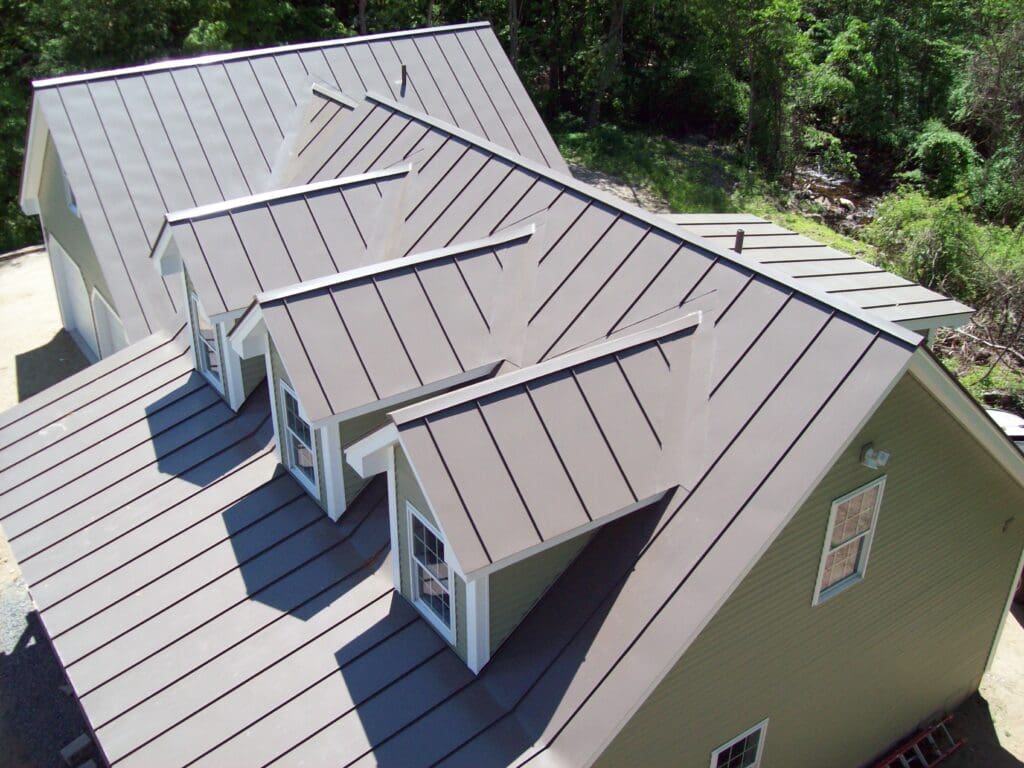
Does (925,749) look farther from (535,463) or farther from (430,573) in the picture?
(535,463)

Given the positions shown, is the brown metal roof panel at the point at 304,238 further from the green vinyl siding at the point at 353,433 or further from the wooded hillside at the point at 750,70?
the wooded hillside at the point at 750,70

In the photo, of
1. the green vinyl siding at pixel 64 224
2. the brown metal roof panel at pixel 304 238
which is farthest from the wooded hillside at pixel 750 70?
the brown metal roof panel at pixel 304 238

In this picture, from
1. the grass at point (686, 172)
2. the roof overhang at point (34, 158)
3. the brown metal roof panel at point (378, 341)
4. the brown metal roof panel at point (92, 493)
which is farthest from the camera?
the grass at point (686, 172)

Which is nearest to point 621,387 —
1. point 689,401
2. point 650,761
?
point 689,401

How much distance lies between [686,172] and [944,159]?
396 inches

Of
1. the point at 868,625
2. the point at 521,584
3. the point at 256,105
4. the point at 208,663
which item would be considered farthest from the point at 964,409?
the point at 256,105

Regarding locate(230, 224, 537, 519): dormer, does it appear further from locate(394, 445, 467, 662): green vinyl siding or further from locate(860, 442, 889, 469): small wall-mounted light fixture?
locate(860, 442, 889, 469): small wall-mounted light fixture

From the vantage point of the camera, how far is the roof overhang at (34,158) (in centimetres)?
1920

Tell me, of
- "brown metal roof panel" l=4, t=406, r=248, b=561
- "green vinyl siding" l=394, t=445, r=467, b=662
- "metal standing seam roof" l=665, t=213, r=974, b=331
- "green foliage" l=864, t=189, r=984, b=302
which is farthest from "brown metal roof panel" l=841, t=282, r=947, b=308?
"green foliage" l=864, t=189, r=984, b=302

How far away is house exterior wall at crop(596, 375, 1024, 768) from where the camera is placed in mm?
9281

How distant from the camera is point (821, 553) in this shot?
9781 millimetres

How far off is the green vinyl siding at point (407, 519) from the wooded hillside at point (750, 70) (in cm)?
2082

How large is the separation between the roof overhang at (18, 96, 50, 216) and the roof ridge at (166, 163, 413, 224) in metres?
7.48

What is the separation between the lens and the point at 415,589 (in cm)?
1026
